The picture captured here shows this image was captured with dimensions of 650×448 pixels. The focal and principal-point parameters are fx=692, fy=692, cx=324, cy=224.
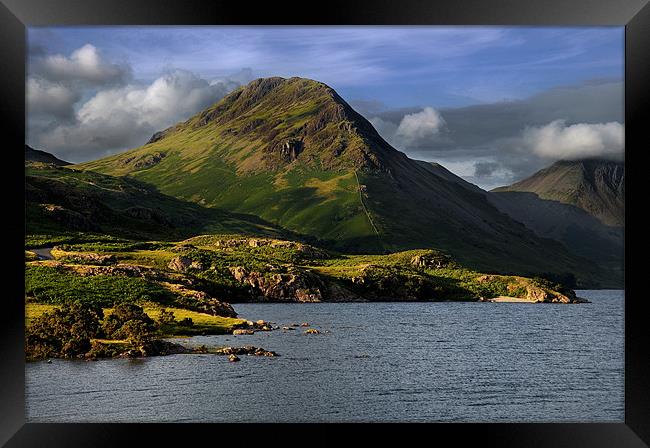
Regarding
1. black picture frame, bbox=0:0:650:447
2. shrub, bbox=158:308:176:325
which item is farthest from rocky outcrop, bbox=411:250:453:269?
black picture frame, bbox=0:0:650:447

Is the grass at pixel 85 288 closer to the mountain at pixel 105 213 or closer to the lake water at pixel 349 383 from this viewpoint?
the lake water at pixel 349 383

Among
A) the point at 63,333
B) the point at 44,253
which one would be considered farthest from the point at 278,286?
the point at 63,333

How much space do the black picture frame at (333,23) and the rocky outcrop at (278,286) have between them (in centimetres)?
9182

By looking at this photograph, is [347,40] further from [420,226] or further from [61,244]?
[61,244]

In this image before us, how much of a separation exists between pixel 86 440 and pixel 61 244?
94.0 metres

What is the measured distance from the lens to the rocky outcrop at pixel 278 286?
342 ft

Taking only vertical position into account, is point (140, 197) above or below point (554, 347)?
above

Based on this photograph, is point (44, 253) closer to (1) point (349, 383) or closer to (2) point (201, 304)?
(2) point (201, 304)

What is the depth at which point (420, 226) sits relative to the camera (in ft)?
656

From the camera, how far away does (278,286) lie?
106 m

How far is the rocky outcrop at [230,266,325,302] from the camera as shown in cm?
10438

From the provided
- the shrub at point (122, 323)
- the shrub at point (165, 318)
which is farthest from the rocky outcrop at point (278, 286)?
the shrub at point (122, 323)

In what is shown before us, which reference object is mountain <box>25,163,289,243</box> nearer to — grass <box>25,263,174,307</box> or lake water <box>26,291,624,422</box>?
grass <box>25,263,174,307</box>

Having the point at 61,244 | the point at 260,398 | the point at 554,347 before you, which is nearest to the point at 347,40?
the point at 61,244
